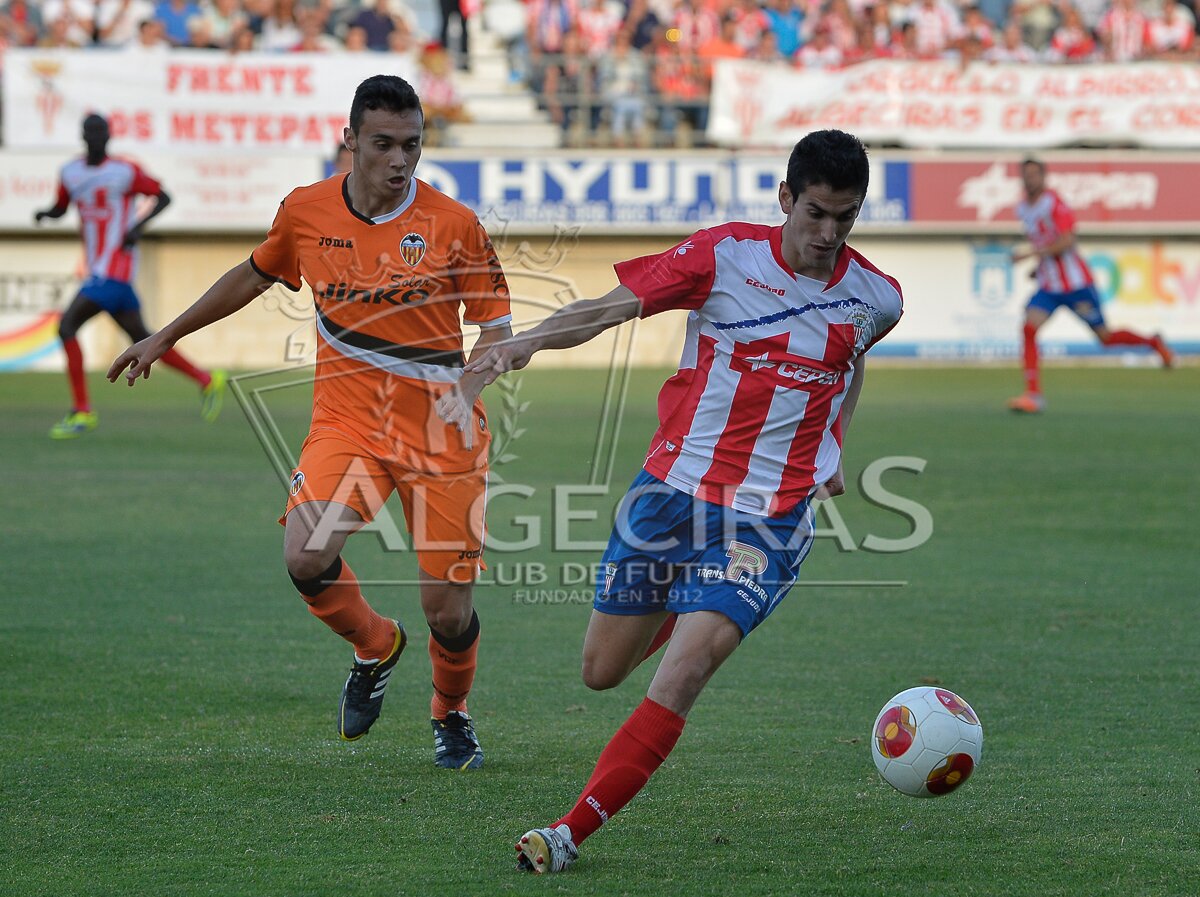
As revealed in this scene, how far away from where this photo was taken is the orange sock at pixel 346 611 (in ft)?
16.9

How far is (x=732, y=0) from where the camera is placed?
27.4 m

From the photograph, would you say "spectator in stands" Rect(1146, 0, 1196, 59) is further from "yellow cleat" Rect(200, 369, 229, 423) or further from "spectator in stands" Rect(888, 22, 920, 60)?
"yellow cleat" Rect(200, 369, 229, 423)

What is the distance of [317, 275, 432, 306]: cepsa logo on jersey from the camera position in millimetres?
5219

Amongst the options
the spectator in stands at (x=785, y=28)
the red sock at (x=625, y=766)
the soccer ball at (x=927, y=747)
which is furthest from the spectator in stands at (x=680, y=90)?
the red sock at (x=625, y=766)

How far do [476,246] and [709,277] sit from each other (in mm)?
1030

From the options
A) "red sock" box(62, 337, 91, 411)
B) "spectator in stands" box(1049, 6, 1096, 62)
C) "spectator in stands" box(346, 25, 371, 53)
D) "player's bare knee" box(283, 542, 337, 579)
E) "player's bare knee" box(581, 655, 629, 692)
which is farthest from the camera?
"spectator in stands" box(1049, 6, 1096, 62)

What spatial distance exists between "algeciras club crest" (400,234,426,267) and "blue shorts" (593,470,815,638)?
1.18 metres

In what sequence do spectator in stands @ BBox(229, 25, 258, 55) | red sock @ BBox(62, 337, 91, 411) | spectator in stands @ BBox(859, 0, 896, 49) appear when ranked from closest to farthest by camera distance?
red sock @ BBox(62, 337, 91, 411)
spectator in stands @ BBox(229, 25, 258, 55)
spectator in stands @ BBox(859, 0, 896, 49)

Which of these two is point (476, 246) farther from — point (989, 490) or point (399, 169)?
point (989, 490)

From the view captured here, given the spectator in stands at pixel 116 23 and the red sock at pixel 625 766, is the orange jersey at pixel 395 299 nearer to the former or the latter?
the red sock at pixel 625 766

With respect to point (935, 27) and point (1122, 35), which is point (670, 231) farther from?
point (1122, 35)

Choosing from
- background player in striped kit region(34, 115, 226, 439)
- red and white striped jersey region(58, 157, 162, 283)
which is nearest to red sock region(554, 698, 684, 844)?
background player in striped kit region(34, 115, 226, 439)

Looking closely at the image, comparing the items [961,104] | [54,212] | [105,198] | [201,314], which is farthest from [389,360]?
[961,104]

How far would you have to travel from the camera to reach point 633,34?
26406mm
